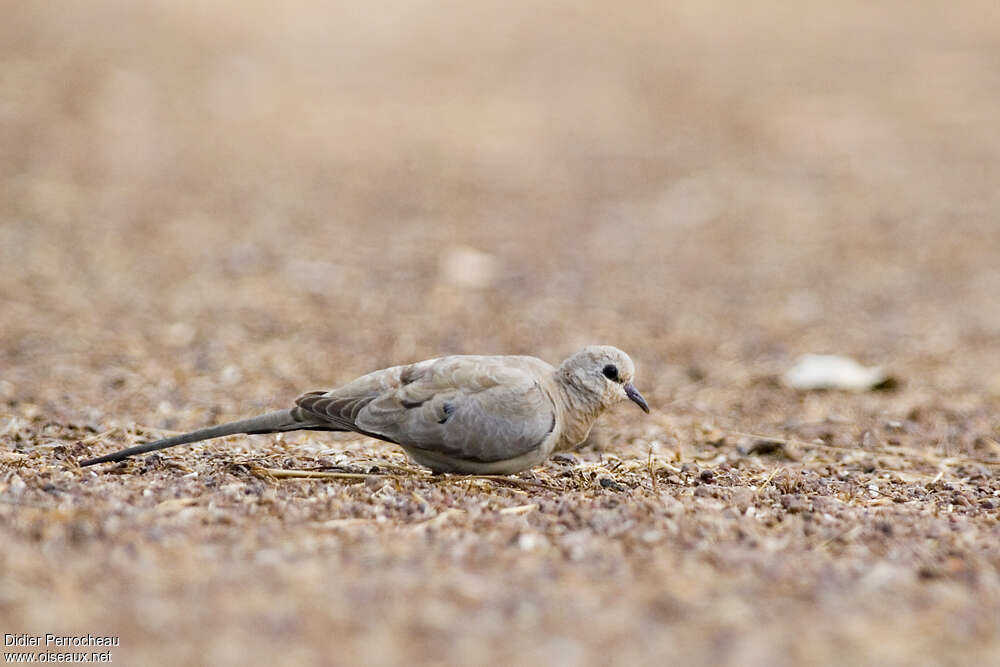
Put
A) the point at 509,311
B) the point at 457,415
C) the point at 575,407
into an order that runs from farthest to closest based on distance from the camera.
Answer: the point at 509,311
the point at 575,407
the point at 457,415

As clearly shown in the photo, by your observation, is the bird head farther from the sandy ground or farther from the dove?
the sandy ground

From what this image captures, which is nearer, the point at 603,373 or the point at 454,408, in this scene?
the point at 454,408

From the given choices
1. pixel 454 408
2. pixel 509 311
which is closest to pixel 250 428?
pixel 454 408

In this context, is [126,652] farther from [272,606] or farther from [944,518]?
[944,518]

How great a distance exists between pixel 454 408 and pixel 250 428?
813 millimetres

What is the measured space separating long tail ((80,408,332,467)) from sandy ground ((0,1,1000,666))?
17 cm

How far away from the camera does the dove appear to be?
4297mm

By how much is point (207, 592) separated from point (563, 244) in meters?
8.46

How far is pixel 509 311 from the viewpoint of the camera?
8.77 meters

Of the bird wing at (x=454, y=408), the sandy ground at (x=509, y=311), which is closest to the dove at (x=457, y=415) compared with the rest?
the bird wing at (x=454, y=408)

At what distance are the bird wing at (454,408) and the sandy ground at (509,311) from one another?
0.20 metres

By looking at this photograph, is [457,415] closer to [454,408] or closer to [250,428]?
[454,408]

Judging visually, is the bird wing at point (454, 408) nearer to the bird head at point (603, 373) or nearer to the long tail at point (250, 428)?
the long tail at point (250, 428)

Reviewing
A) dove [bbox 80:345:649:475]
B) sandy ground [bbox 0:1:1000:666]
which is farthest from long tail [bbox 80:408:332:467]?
sandy ground [bbox 0:1:1000:666]
